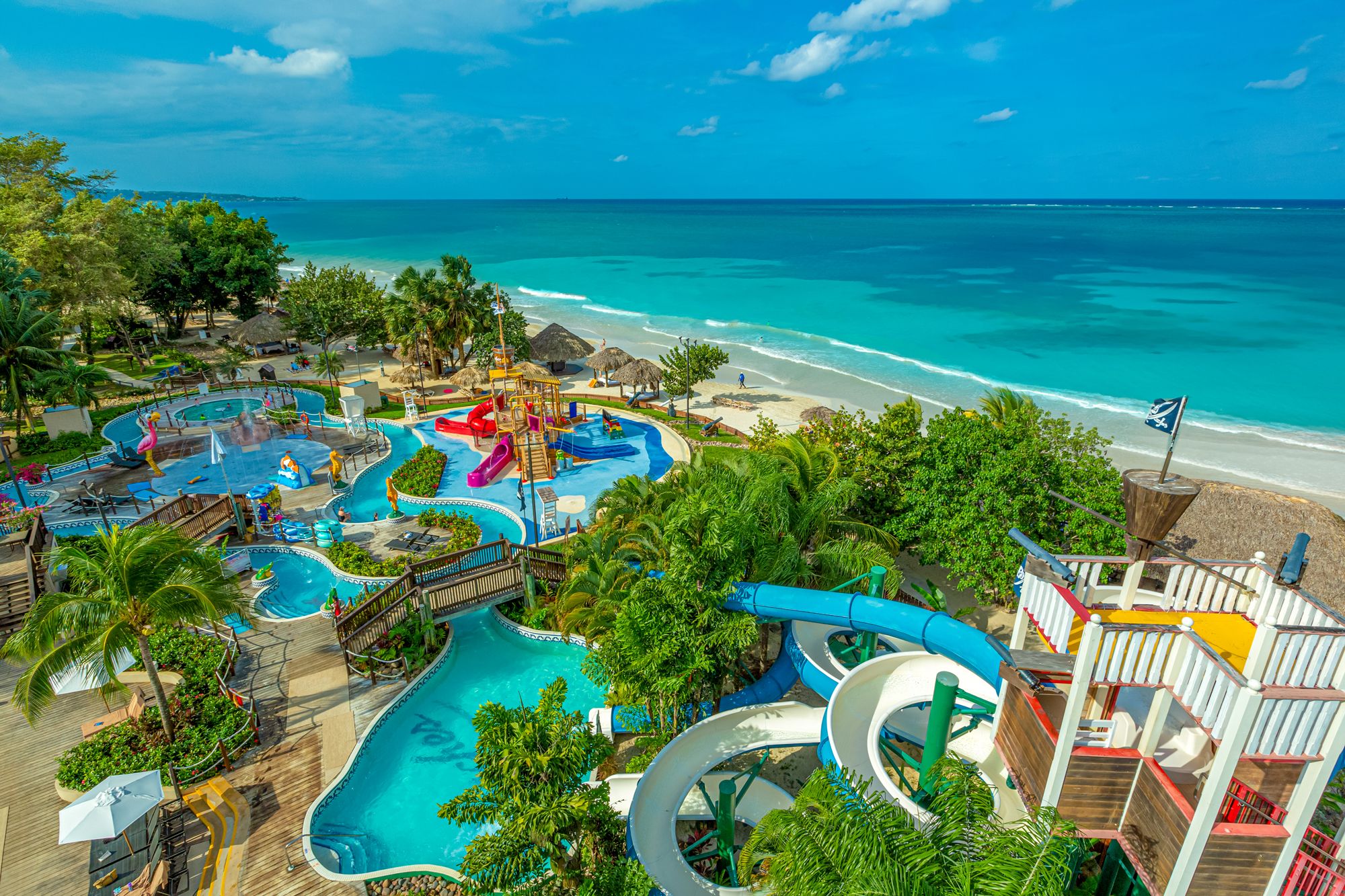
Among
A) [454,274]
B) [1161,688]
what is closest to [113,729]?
[1161,688]

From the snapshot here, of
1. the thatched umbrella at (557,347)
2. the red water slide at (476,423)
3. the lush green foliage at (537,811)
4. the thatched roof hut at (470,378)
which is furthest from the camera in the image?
the thatched umbrella at (557,347)

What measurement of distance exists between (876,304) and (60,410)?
71597 millimetres

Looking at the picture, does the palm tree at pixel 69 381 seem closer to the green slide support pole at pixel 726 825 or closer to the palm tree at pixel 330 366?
the palm tree at pixel 330 366

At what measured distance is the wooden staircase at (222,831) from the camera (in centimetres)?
1053

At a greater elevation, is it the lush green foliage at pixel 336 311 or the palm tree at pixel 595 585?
the lush green foliage at pixel 336 311

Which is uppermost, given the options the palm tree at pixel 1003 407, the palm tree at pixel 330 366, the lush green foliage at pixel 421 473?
the palm tree at pixel 1003 407

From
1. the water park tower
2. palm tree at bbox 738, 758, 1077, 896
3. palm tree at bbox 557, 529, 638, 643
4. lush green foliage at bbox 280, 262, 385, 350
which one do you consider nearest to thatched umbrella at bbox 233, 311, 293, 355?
lush green foliage at bbox 280, 262, 385, 350

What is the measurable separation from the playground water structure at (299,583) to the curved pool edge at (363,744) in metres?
3.15

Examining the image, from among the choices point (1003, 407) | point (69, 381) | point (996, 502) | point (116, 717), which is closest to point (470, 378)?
point (69, 381)

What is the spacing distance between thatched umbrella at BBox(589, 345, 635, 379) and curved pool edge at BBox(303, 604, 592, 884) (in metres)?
22.8

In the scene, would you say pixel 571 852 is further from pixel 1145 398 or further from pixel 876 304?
pixel 876 304

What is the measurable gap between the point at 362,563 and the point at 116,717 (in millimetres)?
6538

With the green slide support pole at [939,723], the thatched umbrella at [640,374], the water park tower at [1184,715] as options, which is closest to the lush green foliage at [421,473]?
the thatched umbrella at [640,374]

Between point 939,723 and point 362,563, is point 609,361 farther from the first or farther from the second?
point 939,723
